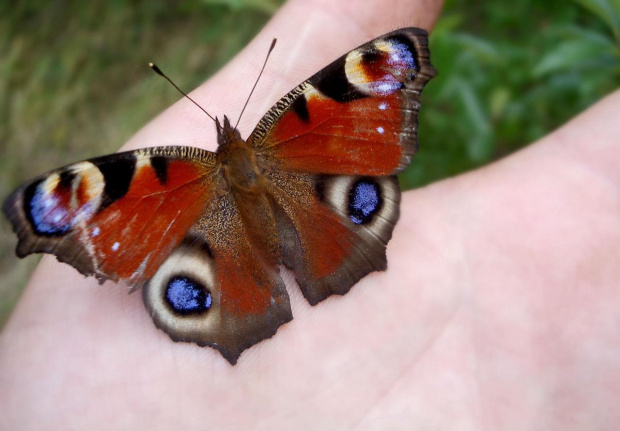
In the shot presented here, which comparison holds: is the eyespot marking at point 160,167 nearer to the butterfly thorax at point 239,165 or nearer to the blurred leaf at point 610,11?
the butterfly thorax at point 239,165

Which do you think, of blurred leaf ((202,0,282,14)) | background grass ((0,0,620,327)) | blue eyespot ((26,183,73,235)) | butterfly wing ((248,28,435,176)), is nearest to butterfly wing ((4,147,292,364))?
blue eyespot ((26,183,73,235))

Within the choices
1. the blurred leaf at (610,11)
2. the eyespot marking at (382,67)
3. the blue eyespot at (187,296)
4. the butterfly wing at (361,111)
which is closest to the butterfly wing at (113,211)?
the blue eyespot at (187,296)

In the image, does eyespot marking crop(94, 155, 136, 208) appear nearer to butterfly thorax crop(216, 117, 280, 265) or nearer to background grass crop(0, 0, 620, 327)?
butterfly thorax crop(216, 117, 280, 265)

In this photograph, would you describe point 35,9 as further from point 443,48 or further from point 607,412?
point 607,412

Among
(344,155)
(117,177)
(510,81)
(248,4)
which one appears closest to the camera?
(117,177)

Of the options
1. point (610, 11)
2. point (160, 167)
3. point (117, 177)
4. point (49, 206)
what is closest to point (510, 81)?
point (610, 11)

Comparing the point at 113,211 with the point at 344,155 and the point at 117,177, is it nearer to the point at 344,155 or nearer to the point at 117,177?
the point at 117,177
